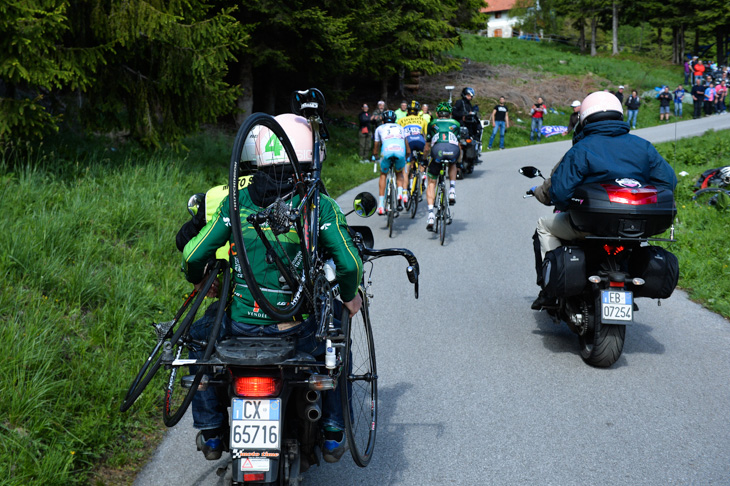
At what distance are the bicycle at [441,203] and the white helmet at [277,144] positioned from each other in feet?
23.2

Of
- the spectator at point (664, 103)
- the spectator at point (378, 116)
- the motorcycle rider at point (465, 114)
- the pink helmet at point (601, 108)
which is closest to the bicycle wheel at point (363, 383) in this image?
the pink helmet at point (601, 108)

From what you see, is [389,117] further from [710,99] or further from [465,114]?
[710,99]

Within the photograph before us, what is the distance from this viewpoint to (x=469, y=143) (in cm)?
1862

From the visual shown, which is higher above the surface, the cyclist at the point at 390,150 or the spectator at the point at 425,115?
the spectator at the point at 425,115

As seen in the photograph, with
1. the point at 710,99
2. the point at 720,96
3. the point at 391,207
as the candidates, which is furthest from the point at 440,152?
the point at 720,96

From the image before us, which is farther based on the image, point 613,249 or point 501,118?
point 501,118

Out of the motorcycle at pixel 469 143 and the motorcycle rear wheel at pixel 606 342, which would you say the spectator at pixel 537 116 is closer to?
the motorcycle at pixel 469 143

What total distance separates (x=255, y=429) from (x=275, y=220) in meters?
0.86

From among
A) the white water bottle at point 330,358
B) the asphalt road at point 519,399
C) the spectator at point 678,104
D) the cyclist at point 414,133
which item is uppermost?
the spectator at point 678,104

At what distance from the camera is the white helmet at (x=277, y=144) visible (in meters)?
3.01

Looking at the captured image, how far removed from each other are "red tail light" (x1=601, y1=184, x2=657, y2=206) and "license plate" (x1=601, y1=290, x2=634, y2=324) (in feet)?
2.39

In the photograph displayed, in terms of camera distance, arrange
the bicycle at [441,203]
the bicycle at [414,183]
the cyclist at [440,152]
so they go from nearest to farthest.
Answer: the bicycle at [441,203] < the cyclist at [440,152] < the bicycle at [414,183]

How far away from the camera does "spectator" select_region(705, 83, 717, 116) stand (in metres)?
34.0

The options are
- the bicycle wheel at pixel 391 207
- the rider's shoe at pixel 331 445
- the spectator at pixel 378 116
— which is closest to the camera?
the rider's shoe at pixel 331 445
